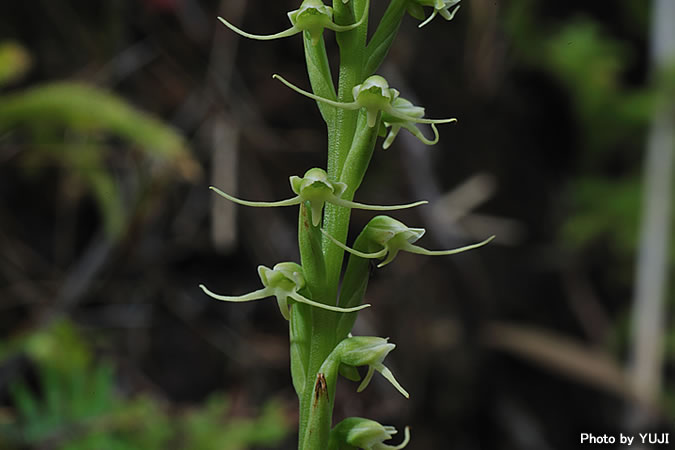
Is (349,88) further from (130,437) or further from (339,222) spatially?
(130,437)

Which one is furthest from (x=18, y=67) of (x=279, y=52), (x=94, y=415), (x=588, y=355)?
(x=588, y=355)

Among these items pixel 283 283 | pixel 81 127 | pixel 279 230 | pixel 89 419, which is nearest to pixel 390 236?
pixel 283 283

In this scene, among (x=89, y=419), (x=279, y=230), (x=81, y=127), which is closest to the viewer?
(x=89, y=419)

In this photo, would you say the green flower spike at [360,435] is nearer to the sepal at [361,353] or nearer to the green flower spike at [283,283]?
the sepal at [361,353]

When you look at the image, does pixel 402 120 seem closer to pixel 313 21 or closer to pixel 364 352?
pixel 313 21

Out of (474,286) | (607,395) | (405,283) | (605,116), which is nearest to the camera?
(405,283)

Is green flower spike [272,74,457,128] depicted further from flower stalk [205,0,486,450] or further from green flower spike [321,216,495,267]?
green flower spike [321,216,495,267]
